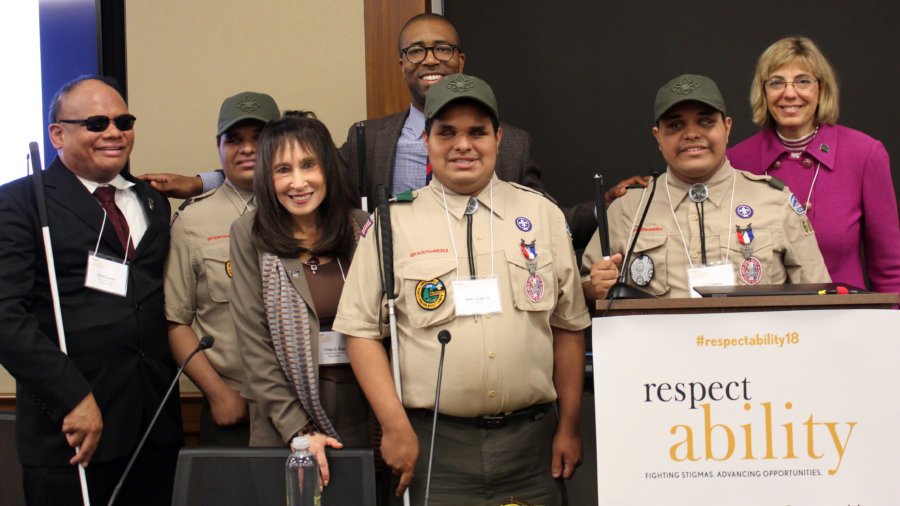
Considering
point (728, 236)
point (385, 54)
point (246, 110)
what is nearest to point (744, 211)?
point (728, 236)

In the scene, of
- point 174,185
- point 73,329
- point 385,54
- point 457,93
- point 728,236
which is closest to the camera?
point 457,93

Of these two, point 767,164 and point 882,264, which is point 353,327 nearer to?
point 767,164

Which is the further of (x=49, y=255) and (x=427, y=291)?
(x=49, y=255)

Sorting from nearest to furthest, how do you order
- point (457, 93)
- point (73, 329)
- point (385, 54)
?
1. point (457, 93)
2. point (73, 329)
3. point (385, 54)

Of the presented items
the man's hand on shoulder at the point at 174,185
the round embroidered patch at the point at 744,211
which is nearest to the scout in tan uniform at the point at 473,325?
the round embroidered patch at the point at 744,211

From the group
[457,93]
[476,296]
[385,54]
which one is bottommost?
[476,296]

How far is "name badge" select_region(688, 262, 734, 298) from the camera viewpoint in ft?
8.48

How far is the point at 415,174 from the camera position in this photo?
3.31m

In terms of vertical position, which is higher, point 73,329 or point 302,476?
point 73,329

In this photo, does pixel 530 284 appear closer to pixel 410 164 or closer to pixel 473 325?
pixel 473 325

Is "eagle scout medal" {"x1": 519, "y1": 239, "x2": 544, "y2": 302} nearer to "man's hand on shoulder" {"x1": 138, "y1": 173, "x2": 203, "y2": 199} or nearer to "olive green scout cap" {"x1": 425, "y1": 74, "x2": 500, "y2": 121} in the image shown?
"olive green scout cap" {"x1": 425, "y1": 74, "x2": 500, "y2": 121}

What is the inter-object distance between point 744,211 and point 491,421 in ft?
3.12

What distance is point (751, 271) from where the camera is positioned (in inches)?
102

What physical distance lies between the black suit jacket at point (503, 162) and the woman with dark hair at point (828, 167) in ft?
2.07
